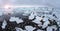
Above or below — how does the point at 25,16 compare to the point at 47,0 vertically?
below

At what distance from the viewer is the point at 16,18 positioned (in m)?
1.28

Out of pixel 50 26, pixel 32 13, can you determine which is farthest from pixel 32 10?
pixel 50 26

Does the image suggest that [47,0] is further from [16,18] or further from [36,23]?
[16,18]

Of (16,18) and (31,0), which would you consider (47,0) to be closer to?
(31,0)

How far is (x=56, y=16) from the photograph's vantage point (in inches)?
50.3

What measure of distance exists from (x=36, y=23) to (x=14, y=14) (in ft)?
0.89

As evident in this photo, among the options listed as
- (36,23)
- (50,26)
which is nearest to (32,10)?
(36,23)

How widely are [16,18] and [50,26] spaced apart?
402 mm

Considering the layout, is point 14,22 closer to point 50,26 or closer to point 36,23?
point 36,23

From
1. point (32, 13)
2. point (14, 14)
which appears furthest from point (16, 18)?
point (32, 13)

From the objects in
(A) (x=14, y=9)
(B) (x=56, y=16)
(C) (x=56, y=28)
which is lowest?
(C) (x=56, y=28)

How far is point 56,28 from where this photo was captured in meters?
1.30

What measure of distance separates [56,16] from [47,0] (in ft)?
0.69

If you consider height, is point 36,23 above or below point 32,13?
below
